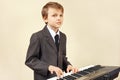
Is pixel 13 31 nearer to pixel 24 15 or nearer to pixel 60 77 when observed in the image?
pixel 24 15

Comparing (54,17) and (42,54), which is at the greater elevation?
(54,17)

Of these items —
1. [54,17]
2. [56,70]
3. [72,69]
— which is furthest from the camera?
[54,17]

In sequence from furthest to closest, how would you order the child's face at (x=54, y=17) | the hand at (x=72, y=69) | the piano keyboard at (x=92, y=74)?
the child's face at (x=54, y=17) → the hand at (x=72, y=69) → the piano keyboard at (x=92, y=74)

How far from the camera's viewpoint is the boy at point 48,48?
1.45 meters

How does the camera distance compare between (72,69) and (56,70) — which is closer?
(56,70)

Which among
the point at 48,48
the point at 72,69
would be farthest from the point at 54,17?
the point at 72,69

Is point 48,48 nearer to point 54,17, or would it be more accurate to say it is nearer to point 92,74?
point 54,17

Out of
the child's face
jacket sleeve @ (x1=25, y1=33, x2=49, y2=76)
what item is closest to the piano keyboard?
jacket sleeve @ (x1=25, y1=33, x2=49, y2=76)

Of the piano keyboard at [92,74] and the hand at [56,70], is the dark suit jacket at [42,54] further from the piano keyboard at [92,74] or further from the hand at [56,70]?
the piano keyboard at [92,74]

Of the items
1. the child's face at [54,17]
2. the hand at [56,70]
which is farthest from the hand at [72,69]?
the child's face at [54,17]

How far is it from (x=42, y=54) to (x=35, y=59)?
0.28 ft

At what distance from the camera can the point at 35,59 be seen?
57.6 inches

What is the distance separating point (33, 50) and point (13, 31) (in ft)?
1.89

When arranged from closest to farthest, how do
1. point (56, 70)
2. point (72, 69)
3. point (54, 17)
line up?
1. point (56, 70)
2. point (72, 69)
3. point (54, 17)
